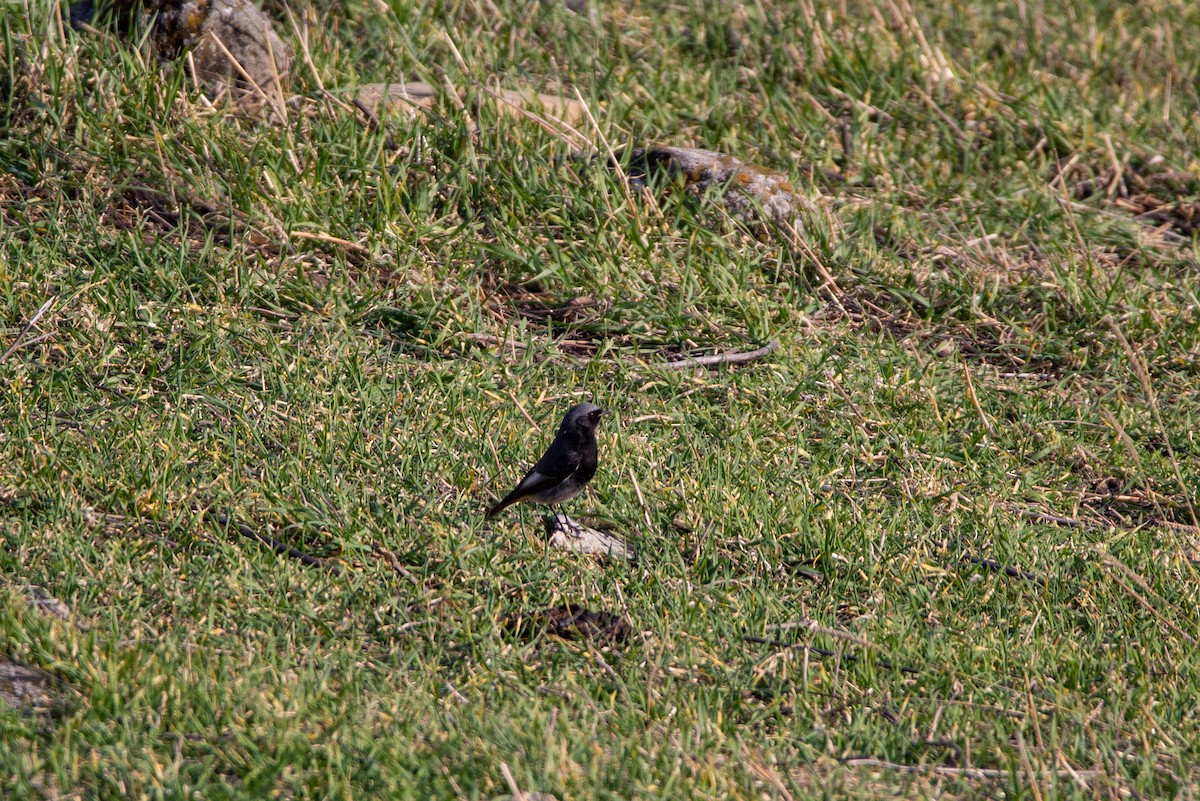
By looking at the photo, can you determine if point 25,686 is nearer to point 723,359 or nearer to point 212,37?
point 723,359

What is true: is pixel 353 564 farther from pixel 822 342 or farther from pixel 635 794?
pixel 822 342

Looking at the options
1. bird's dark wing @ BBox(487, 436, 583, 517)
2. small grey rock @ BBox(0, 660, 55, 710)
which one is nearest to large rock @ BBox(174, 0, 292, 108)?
Answer: bird's dark wing @ BBox(487, 436, 583, 517)

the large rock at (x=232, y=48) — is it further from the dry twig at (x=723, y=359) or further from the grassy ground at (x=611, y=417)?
the dry twig at (x=723, y=359)

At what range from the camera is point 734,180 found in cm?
583

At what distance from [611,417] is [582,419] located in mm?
625

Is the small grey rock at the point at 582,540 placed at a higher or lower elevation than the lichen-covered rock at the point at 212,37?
lower

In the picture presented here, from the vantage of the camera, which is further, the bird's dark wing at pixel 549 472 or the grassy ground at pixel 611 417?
the bird's dark wing at pixel 549 472

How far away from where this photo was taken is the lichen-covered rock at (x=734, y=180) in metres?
5.77

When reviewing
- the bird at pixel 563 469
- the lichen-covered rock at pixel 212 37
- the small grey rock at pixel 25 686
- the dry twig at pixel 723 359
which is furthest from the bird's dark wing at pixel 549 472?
the lichen-covered rock at pixel 212 37

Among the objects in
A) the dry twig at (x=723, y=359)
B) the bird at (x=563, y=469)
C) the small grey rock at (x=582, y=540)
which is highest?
the bird at (x=563, y=469)

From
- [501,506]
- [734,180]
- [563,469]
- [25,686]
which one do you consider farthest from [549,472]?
[734,180]

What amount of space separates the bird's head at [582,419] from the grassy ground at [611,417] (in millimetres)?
251

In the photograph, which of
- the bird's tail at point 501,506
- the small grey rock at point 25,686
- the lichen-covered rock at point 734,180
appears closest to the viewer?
the small grey rock at point 25,686

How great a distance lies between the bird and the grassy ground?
127 millimetres
